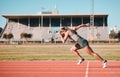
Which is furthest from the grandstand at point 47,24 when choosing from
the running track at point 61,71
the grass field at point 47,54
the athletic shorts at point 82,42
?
the athletic shorts at point 82,42

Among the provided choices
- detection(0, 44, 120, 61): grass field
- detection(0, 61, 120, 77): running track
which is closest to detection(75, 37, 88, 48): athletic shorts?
detection(0, 61, 120, 77): running track

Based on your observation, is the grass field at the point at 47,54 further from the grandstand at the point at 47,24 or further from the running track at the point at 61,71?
the grandstand at the point at 47,24

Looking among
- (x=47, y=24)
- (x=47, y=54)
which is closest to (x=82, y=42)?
(x=47, y=54)

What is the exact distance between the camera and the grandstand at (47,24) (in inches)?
4026

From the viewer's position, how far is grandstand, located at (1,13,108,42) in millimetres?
102250

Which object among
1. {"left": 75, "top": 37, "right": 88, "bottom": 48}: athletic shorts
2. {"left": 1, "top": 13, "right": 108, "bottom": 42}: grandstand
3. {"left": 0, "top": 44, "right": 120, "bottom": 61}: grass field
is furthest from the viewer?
{"left": 1, "top": 13, "right": 108, "bottom": 42}: grandstand

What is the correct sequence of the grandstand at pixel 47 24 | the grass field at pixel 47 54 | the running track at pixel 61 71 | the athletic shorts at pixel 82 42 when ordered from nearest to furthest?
the running track at pixel 61 71, the athletic shorts at pixel 82 42, the grass field at pixel 47 54, the grandstand at pixel 47 24

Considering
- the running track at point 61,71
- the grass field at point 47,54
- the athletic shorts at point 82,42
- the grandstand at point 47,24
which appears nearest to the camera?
the running track at point 61,71

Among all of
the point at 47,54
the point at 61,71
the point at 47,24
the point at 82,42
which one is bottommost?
the point at 47,54

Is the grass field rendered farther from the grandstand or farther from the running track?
the grandstand

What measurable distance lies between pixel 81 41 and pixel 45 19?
9977 cm

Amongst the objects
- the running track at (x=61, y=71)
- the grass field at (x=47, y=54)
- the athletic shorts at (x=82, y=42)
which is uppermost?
the athletic shorts at (x=82, y=42)

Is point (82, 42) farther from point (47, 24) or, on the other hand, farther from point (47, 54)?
point (47, 24)

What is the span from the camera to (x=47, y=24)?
354 ft
